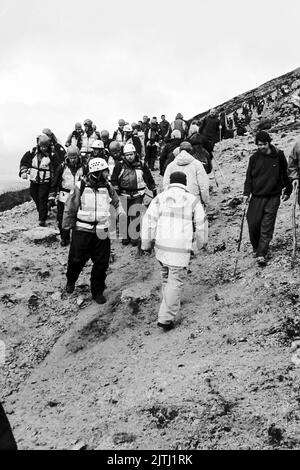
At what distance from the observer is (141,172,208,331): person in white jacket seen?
6.93 m

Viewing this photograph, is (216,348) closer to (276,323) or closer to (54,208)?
(276,323)

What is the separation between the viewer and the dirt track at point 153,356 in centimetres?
492

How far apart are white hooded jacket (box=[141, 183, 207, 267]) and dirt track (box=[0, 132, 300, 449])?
3.68 feet

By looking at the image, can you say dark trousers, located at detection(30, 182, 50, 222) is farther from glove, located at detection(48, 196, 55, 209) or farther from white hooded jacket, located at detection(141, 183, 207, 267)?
white hooded jacket, located at detection(141, 183, 207, 267)

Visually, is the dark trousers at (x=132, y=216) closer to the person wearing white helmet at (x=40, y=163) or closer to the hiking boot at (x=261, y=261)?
the person wearing white helmet at (x=40, y=163)

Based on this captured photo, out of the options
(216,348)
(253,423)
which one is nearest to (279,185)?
(216,348)

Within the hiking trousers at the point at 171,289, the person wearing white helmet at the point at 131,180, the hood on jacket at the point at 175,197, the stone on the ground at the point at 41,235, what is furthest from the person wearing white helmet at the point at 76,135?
the hiking trousers at the point at 171,289

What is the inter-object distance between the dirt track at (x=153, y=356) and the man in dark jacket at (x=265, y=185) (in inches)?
27.8

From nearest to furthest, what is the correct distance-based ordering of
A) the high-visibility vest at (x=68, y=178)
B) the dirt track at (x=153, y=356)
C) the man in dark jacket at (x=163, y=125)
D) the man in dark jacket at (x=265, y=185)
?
the dirt track at (x=153, y=356) < the man in dark jacket at (x=265, y=185) < the high-visibility vest at (x=68, y=178) < the man in dark jacket at (x=163, y=125)

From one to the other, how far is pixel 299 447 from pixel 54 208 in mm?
11401

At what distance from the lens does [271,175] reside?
813 cm

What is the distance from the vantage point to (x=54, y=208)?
14.6m

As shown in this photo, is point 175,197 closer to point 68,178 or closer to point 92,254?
point 92,254

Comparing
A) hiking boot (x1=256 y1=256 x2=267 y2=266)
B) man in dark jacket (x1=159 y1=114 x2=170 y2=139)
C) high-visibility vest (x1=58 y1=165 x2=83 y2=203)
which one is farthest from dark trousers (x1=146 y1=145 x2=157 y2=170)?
hiking boot (x1=256 y1=256 x2=267 y2=266)
